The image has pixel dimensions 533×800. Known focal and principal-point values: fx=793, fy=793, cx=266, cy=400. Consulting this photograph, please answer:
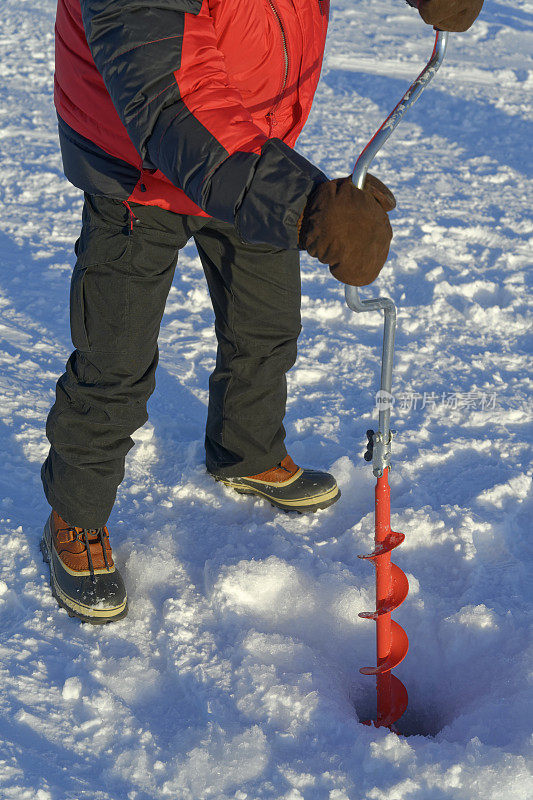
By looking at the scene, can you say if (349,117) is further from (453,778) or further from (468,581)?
(453,778)

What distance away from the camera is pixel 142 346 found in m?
2.10

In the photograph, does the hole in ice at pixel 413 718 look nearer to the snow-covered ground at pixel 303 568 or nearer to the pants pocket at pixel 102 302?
the snow-covered ground at pixel 303 568

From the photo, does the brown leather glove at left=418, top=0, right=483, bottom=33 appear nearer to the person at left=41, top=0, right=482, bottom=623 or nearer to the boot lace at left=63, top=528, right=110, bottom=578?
the person at left=41, top=0, right=482, bottom=623

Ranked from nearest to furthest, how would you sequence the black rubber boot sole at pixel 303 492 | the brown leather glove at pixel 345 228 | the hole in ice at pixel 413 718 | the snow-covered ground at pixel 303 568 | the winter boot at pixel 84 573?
the brown leather glove at pixel 345 228 → the snow-covered ground at pixel 303 568 → the hole in ice at pixel 413 718 → the winter boot at pixel 84 573 → the black rubber boot sole at pixel 303 492

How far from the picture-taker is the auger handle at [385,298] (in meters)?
1.60

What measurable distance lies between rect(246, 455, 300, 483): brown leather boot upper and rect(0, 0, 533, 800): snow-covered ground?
0.34 feet

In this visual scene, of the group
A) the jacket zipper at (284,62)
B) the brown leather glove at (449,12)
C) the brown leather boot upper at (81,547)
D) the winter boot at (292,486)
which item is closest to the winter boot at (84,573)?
the brown leather boot upper at (81,547)

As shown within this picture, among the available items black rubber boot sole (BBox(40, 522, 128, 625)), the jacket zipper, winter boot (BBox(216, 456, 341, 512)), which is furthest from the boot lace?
the jacket zipper

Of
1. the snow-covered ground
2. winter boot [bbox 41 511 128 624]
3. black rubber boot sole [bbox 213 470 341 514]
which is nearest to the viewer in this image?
the snow-covered ground

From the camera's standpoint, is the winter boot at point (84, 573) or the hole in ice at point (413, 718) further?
the winter boot at point (84, 573)

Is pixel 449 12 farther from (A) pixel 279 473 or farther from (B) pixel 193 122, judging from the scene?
(A) pixel 279 473

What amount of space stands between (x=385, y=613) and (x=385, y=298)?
0.78m

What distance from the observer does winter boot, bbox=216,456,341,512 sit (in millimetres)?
2627

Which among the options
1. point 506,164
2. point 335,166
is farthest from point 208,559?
point 506,164
